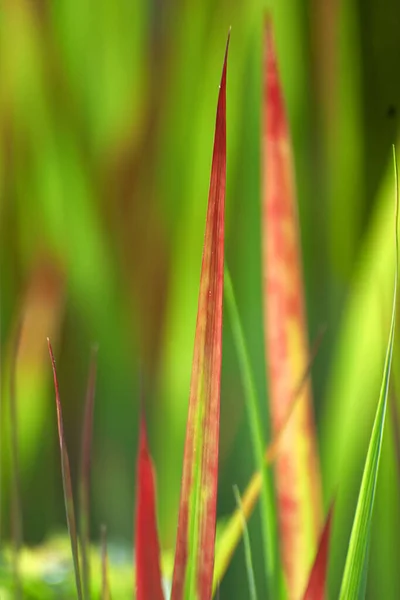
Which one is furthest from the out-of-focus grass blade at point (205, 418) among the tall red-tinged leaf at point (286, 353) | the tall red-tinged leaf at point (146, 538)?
the tall red-tinged leaf at point (286, 353)

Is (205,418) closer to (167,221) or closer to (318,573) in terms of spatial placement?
(318,573)

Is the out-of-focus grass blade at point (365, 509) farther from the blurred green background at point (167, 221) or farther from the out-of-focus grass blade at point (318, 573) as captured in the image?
the blurred green background at point (167, 221)

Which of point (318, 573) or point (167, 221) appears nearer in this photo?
point (318, 573)

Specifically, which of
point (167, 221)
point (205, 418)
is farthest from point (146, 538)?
point (167, 221)

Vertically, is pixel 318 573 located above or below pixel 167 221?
below

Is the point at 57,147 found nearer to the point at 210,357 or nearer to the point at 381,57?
the point at 381,57

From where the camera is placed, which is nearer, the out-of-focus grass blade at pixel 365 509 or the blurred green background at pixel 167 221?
the out-of-focus grass blade at pixel 365 509

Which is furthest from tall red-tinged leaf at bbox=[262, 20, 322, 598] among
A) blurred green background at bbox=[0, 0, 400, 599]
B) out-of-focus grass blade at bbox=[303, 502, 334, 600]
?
out-of-focus grass blade at bbox=[303, 502, 334, 600]
